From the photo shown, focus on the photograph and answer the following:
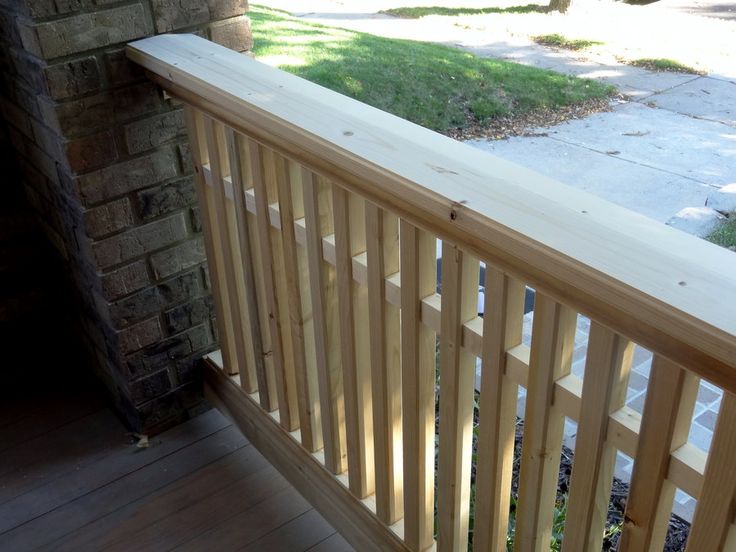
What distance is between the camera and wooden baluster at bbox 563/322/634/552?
0.89 meters

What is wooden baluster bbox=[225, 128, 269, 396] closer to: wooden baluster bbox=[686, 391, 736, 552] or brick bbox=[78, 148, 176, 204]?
brick bbox=[78, 148, 176, 204]

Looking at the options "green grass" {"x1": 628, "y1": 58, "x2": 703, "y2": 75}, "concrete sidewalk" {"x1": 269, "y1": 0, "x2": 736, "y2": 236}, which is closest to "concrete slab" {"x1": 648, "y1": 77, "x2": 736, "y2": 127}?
"concrete sidewalk" {"x1": 269, "y1": 0, "x2": 736, "y2": 236}

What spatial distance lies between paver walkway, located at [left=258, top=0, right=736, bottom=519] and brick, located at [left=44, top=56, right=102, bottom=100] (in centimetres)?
144

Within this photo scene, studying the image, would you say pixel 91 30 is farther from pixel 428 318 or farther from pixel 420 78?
pixel 420 78

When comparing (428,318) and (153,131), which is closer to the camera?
(428,318)

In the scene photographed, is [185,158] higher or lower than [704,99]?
higher

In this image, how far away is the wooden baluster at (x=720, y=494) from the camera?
764mm

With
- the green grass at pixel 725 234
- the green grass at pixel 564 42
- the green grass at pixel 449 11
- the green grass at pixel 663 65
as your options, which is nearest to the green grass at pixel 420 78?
the green grass at pixel 663 65

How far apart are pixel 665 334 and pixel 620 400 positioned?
0.74 feet

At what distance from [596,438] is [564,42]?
18.9 ft

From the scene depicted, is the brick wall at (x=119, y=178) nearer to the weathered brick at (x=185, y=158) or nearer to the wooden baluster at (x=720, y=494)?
the weathered brick at (x=185, y=158)

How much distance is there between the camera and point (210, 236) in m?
1.74

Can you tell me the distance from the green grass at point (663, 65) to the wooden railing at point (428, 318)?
12.4 ft

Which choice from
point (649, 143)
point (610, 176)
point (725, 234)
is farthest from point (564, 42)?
point (725, 234)
